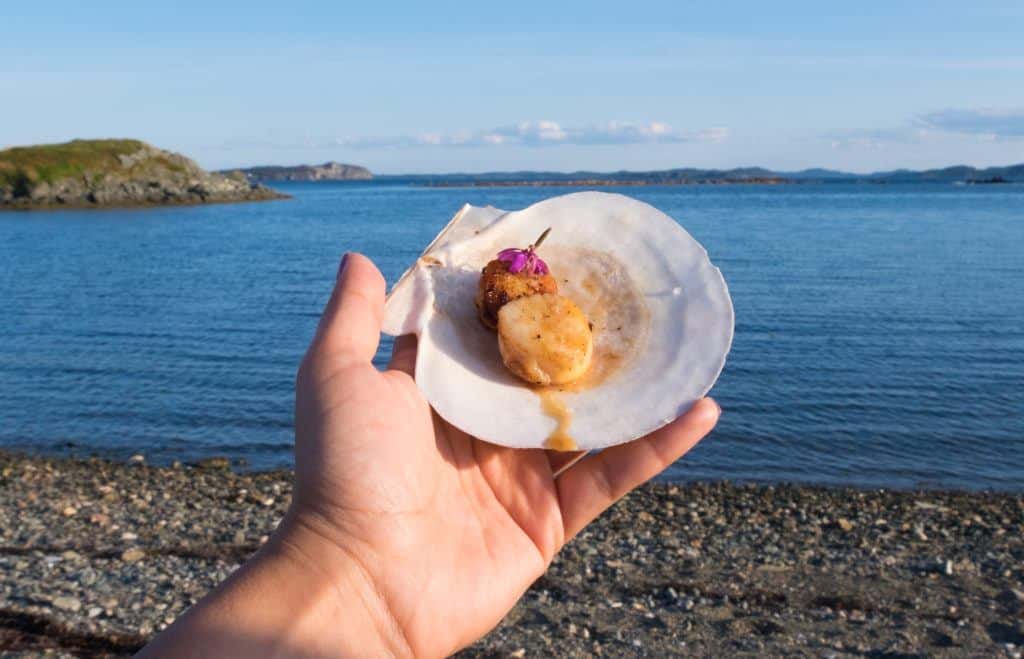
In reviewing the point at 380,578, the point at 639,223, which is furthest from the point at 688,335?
the point at 380,578

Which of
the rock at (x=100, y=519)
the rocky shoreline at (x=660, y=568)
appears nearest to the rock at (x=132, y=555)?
the rocky shoreline at (x=660, y=568)

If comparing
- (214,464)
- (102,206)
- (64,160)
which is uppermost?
(64,160)

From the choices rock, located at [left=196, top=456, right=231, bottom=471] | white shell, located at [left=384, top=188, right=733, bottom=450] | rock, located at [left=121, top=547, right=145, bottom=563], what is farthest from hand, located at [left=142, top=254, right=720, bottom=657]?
rock, located at [left=196, top=456, right=231, bottom=471]

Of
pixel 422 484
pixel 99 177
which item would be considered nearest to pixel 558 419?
pixel 422 484

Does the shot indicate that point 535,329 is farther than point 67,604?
A: No

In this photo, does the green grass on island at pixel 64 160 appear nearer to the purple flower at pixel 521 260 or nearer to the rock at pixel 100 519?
the rock at pixel 100 519

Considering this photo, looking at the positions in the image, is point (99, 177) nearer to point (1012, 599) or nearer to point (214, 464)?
point (214, 464)
